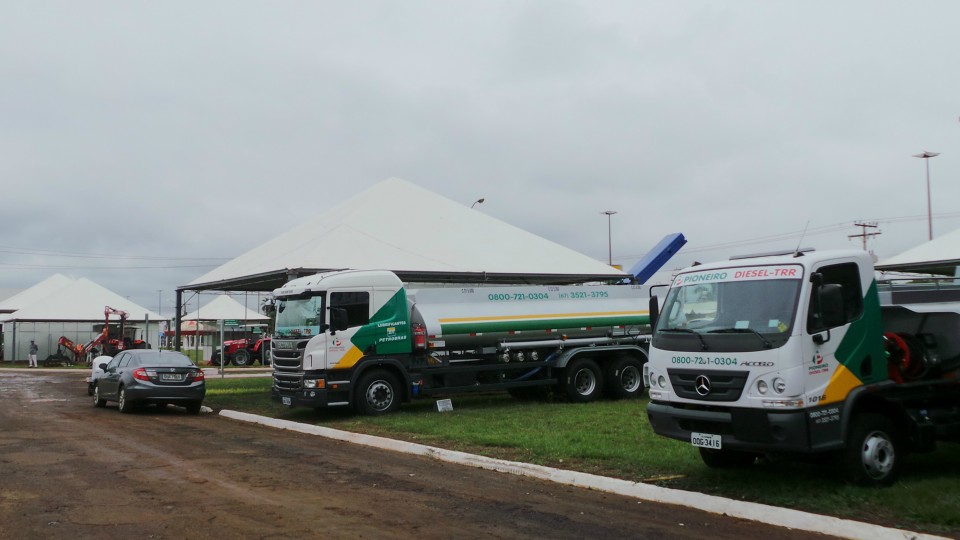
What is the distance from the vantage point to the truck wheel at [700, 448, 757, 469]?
973cm

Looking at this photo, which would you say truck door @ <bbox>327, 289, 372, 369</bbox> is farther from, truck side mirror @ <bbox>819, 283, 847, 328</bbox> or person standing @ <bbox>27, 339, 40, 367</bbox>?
person standing @ <bbox>27, 339, 40, 367</bbox>

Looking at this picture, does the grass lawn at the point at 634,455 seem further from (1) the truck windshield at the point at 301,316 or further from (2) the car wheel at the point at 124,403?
(2) the car wheel at the point at 124,403

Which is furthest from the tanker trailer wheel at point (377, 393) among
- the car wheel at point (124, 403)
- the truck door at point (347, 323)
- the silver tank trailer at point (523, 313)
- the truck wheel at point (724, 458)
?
the truck wheel at point (724, 458)

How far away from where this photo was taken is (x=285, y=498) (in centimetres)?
852

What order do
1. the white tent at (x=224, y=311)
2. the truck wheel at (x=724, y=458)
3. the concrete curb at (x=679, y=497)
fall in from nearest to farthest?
the concrete curb at (x=679, y=497) → the truck wheel at (x=724, y=458) → the white tent at (x=224, y=311)

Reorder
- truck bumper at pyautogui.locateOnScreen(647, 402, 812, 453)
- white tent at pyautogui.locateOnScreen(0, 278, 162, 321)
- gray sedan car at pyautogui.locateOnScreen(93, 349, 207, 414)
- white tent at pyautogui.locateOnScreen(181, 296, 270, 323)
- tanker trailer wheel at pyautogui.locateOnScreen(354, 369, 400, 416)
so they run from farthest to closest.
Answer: white tent at pyautogui.locateOnScreen(181, 296, 270, 323)
white tent at pyautogui.locateOnScreen(0, 278, 162, 321)
gray sedan car at pyautogui.locateOnScreen(93, 349, 207, 414)
tanker trailer wheel at pyautogui.locateOnScreen(354, 369, 400, 416)
truck bumper at pyautogui.locateOnScreen(647, 402, 812, 453)

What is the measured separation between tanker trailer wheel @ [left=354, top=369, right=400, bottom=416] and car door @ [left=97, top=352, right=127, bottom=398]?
6.44 metres

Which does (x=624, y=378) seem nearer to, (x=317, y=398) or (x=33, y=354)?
Result: (x=317, y=398)

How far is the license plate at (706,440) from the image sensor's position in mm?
8461

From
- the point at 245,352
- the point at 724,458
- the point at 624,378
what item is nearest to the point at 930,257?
the point at 624,378

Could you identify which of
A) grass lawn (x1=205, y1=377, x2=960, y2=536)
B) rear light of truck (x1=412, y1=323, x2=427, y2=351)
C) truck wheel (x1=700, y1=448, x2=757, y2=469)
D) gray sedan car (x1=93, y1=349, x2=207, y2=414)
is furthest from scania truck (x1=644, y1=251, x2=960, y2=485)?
gray sedan car (x1=93, y1=349, x2=207, y2=414)

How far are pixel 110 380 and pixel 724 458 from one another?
15.1 m

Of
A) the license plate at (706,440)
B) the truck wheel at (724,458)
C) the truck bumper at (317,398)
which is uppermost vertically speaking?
the license plate at (706,440)

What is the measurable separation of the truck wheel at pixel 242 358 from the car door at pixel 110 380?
27472 mm
